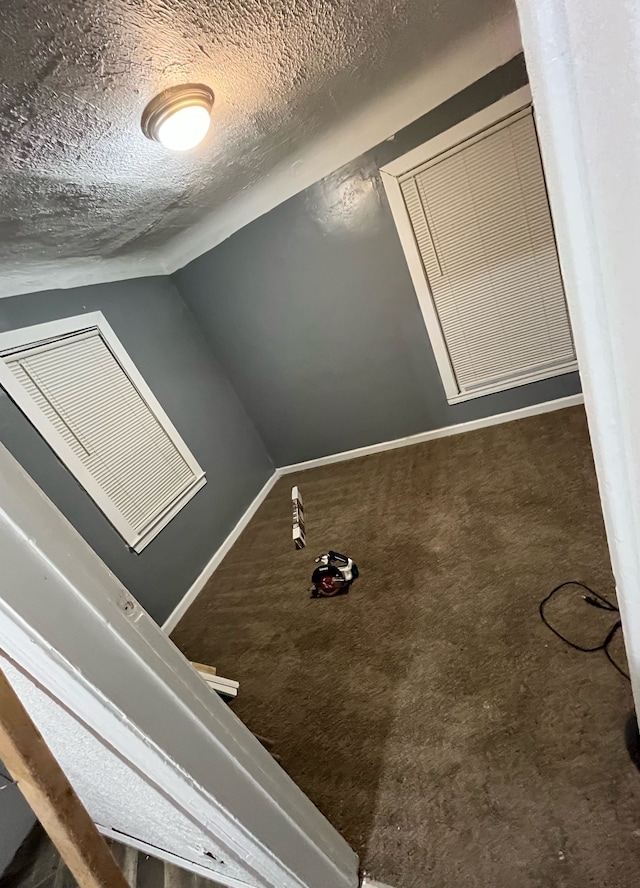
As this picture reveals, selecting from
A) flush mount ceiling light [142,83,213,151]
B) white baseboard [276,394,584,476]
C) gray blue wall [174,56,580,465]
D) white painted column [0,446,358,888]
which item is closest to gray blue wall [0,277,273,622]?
gray blue wall [174,56,580,465]

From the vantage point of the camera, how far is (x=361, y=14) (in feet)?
4.86

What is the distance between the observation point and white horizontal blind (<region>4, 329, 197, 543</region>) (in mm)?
2246

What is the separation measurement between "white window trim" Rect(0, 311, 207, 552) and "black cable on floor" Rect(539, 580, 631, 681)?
201 cm

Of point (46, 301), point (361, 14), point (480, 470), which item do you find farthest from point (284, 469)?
point (361, 14)

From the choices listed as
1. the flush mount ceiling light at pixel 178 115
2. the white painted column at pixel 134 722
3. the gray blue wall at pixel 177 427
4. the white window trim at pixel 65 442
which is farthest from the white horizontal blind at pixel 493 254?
the white painted column at pixel 134 722

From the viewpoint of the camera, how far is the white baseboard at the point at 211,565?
2648 millimetres

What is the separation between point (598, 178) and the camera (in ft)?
1.58

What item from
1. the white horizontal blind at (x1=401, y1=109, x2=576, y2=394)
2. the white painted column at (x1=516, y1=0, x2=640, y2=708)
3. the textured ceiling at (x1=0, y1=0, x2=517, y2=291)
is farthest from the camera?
the white horizontal blind at (x1=401, y1=109, x2=576, y2=394)

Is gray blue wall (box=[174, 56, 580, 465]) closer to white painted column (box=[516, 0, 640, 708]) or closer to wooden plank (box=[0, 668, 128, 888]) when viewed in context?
white painted column (box=[516, 0, 640, 708])

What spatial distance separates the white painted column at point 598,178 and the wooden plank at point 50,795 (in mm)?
948

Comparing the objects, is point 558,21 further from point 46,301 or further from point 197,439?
point 197,439

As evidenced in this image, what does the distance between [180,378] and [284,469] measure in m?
1.14

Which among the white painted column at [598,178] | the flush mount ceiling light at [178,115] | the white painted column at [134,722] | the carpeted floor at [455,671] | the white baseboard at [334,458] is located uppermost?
the flush mount ceiling light at [178,115]

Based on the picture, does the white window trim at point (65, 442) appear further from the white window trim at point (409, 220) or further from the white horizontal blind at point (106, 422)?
the white window trim at point (409, 220)
